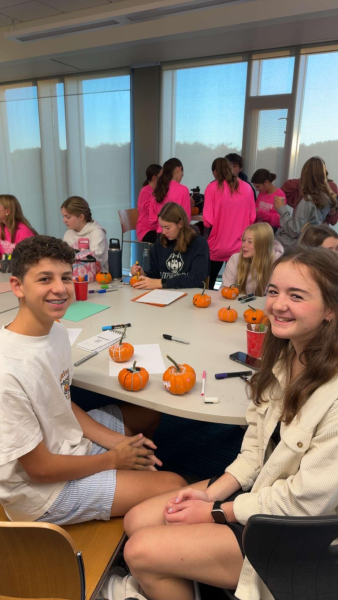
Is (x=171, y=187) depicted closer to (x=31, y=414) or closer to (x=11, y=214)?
(x=11, y=214)

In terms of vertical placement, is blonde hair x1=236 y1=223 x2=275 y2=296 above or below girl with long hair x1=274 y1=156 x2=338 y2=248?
below

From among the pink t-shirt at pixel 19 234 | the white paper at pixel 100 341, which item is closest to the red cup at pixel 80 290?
the white paper at pixel 100 341

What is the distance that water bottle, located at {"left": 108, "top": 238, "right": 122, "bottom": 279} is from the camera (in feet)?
8.95

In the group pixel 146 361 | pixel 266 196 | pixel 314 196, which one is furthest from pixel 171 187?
pixel 146 361

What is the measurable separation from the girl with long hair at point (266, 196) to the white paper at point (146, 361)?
3103 millimetres

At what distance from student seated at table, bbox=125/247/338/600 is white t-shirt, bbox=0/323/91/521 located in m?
0.29

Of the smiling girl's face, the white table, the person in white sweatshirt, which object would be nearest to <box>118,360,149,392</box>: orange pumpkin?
the white table

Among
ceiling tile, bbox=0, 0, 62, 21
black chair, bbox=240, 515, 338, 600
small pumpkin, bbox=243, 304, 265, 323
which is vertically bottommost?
black chair, bbox=240, 515, 338, 600

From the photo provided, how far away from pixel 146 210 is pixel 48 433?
12.4ft

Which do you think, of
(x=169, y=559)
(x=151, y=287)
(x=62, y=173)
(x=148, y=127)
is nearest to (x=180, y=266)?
(x=151, y=287)

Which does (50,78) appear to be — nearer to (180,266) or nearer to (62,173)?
(62,173)

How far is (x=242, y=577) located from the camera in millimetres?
963

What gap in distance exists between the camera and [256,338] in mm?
1502

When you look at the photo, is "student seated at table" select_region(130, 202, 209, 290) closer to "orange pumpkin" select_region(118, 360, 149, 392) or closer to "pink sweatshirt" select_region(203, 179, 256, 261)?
"pink sweatshirt" select_region(203, 179, 256, 261)
